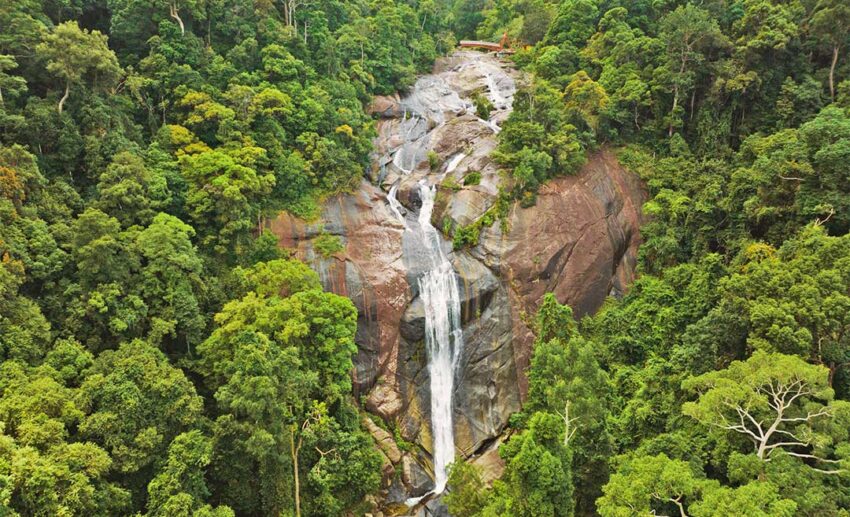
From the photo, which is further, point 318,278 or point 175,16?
point 175,16

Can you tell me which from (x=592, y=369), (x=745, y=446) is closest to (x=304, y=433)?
(x=592, y=369)

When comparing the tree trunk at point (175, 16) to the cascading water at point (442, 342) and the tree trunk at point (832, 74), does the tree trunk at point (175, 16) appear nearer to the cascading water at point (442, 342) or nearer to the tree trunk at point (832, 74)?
the cascading water at point (442, 342)

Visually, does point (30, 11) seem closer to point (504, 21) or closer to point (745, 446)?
point (745, 446)

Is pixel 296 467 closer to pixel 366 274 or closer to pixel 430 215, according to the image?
pixel 366 274

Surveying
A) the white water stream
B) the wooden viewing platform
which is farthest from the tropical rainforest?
the wooden viewing platform

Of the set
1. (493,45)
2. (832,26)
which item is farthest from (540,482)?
(493,45)

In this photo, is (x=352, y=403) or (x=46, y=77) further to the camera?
(x=352, y=403)

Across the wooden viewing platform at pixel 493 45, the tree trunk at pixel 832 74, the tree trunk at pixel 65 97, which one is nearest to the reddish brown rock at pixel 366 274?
the tree trunk at pixel 65 97
